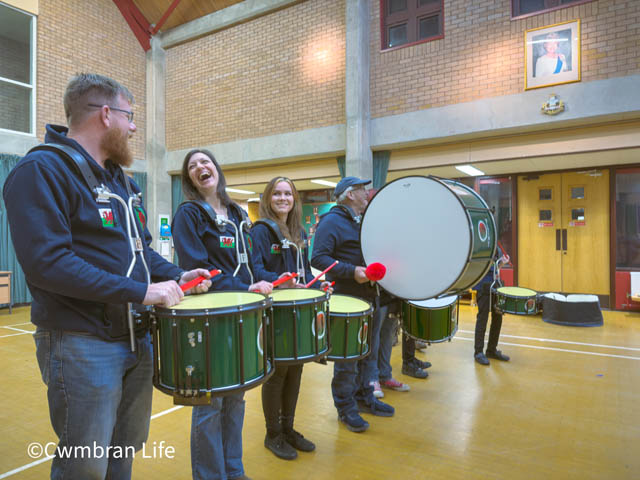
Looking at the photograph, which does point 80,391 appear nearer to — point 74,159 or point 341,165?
point 74,159

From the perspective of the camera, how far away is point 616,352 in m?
4.63

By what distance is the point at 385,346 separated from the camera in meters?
3.41

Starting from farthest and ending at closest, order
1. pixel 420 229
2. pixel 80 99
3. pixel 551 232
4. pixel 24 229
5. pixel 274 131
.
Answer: pixel 274 131 → pixel 551 232 → pixel 420 229 → pixel 80 99 → pixel 24 229

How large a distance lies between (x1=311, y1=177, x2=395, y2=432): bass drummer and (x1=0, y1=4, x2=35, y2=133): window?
8025 mm

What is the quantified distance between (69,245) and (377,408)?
2.49 m

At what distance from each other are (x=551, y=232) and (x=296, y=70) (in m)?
6.10

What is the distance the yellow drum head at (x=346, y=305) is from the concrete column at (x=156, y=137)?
8378 millimetres

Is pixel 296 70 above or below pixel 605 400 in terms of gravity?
above

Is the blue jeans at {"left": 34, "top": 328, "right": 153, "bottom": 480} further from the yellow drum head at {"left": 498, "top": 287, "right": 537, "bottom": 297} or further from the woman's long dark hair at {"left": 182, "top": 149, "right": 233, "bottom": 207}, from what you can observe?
the yellow drum head at {"left": 498, "top": 287, "right": 537, "bottom": 297}

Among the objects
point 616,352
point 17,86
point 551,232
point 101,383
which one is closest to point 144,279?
point 101,383

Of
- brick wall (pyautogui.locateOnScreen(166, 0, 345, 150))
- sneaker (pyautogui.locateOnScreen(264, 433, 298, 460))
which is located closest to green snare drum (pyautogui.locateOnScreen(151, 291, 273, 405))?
sneaker (pyautogui.locateOnScreen(264, 433, 298, 460))

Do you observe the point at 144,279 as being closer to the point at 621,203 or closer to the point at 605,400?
the point at 605,400

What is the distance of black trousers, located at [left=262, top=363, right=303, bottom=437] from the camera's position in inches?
90.5

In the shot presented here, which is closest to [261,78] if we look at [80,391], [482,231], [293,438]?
[482,231]
